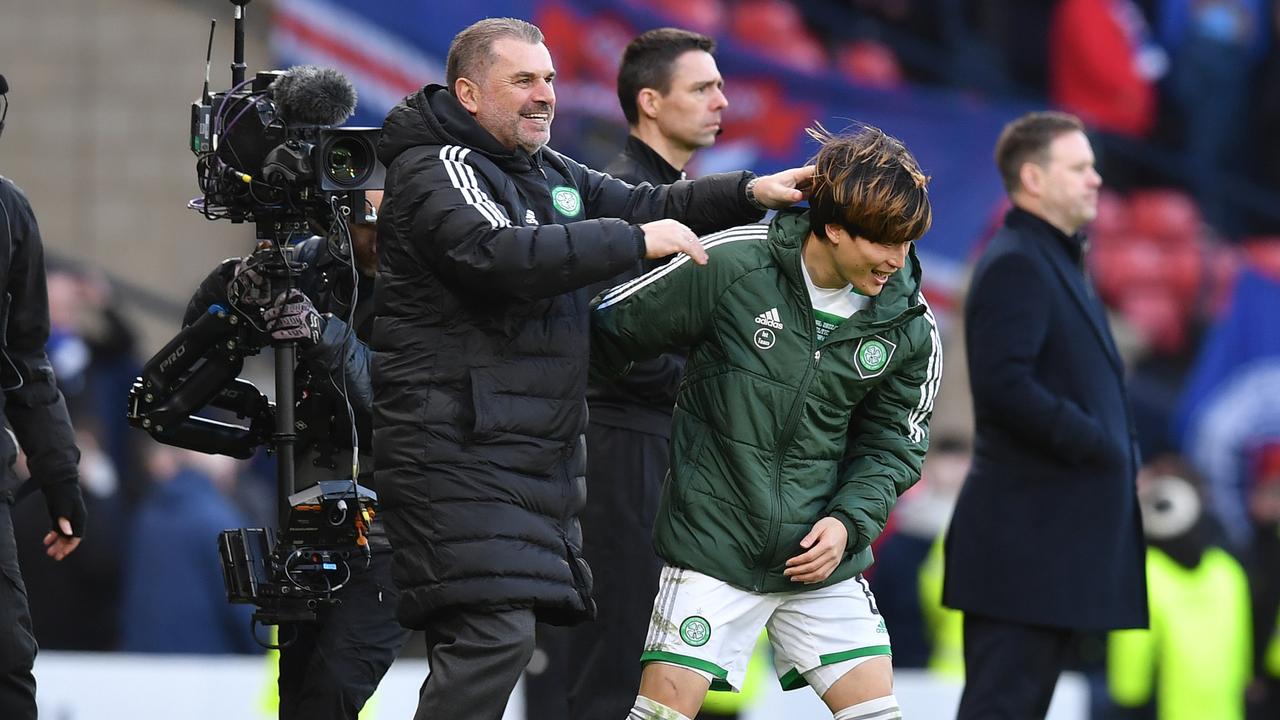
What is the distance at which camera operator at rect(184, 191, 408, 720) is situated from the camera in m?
4.73

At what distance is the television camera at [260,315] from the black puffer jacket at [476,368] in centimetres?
30

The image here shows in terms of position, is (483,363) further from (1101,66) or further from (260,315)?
(1101,66)

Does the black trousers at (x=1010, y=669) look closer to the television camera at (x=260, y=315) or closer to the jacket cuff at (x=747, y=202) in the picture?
the jacket cuff at (x=747, y=202)

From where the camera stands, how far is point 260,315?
15.6 feet

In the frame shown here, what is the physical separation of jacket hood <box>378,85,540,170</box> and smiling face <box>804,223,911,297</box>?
73 centimetres

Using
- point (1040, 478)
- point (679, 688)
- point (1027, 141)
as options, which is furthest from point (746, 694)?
point (679, 688)

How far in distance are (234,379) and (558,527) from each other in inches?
44.2

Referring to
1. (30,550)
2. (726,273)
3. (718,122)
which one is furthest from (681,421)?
(30,550)

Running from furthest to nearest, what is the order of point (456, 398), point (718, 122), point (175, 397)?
point (718, 122) < point (175, 397) < point (456, 398)

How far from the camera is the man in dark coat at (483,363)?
13.6 ft

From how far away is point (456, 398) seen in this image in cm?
422

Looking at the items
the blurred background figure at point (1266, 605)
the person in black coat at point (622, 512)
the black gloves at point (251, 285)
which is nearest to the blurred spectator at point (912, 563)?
the blurred background figure at point (1266, 605)

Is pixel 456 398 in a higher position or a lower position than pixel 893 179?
lower

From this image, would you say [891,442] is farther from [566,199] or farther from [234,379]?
[234,379]
